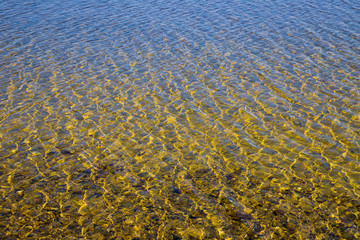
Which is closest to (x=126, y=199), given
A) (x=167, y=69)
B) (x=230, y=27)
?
(x=167, y=69)

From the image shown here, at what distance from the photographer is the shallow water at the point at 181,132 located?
308 inches

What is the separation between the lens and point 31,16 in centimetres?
2348

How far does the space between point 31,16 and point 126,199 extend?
782 inches

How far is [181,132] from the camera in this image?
10992mm

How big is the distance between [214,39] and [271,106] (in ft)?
25.6

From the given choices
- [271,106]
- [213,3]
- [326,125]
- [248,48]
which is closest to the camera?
[326,125]

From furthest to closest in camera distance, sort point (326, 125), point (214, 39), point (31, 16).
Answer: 1. point (31, 16)
2. point (214, 39)
3. point (326, 125)

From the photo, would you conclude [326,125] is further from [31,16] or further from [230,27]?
[31,16]

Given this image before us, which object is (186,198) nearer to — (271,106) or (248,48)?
(271,106)

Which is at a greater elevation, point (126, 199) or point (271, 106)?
point (126, 199)

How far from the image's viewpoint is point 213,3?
87.4 feet

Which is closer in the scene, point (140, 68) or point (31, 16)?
point (140, 68)

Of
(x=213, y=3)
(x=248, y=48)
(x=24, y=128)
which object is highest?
(x=24, y=128)

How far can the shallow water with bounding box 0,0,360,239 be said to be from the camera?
783cm
